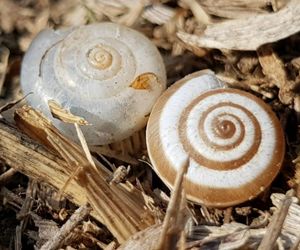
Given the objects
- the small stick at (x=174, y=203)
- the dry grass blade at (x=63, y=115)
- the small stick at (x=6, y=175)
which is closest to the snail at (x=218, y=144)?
the dry grass blade at (x=63, y=115)

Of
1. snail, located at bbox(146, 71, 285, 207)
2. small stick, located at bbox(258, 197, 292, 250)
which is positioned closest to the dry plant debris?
small stick, located at bbox(258, 197, 292, 250)

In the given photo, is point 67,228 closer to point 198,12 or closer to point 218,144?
point 218,144

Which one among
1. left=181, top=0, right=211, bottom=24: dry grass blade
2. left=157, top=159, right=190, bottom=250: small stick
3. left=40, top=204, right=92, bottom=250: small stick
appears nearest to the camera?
left=157, top=159, right=190, bottom=250: small stick

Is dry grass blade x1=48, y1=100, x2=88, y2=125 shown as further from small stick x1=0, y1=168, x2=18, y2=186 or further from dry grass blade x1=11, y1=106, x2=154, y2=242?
small stick x1=0, y1=168, x2=18, y2=186

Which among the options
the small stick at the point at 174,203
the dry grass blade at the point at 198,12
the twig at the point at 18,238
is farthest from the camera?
the dry grass blade at the point at 198,12

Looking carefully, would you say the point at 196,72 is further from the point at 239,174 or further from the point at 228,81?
the point at 239,174

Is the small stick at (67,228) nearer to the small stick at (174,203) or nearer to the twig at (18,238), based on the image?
the twig at (18,238)

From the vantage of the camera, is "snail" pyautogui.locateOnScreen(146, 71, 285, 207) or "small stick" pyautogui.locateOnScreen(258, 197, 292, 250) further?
"snail" pyautogui.locateOnScreen(146, 71, 285, 207)
